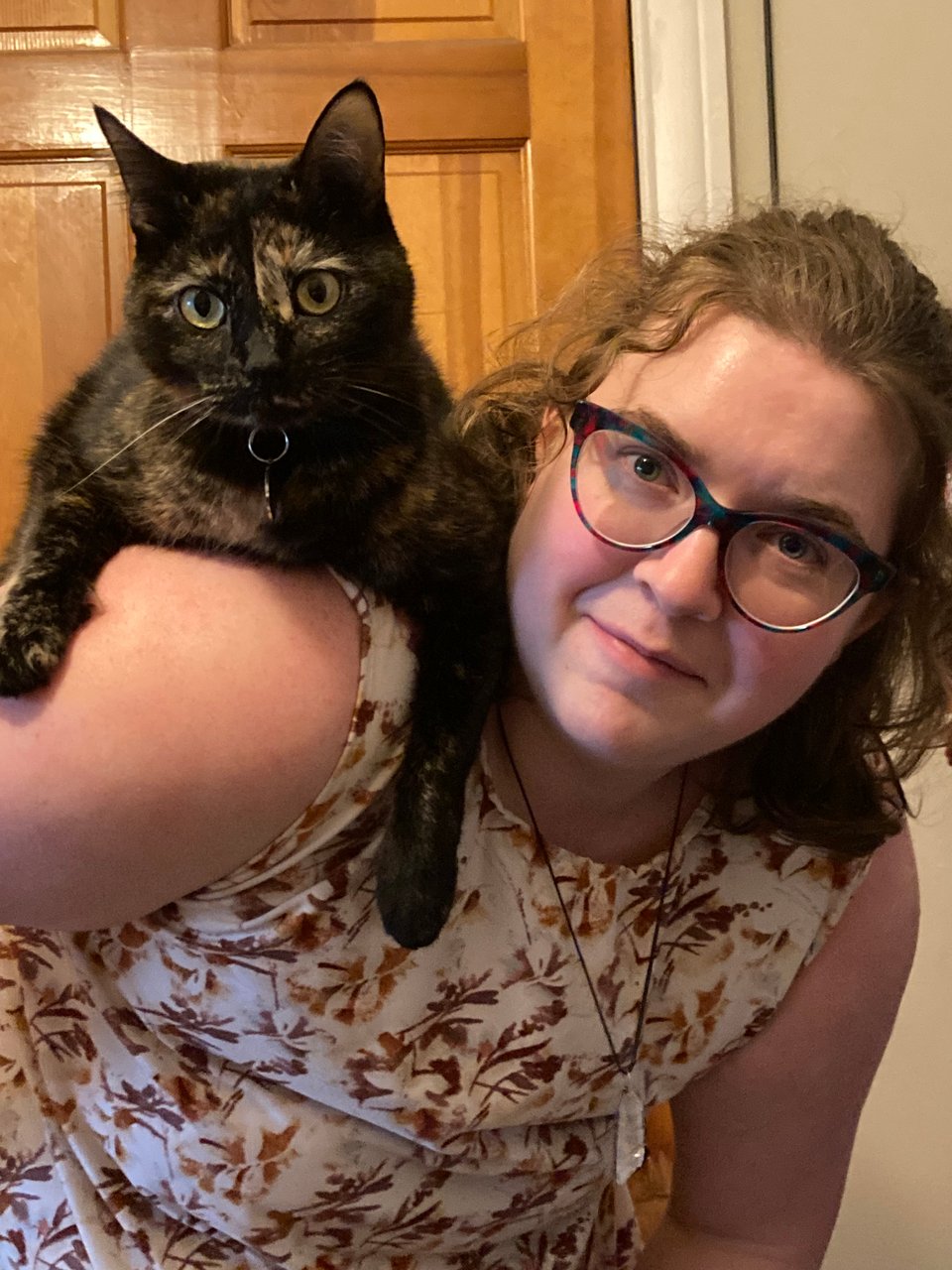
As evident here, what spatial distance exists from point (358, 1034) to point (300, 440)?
43 centimetres

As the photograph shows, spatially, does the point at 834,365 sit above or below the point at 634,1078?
above

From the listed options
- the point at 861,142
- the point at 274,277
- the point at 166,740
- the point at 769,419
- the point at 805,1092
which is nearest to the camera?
the point at 166,740

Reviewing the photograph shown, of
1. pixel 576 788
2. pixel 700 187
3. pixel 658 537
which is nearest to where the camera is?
pixel 658 537

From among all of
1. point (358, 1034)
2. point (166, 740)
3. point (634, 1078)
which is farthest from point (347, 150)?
point (634, 1078)

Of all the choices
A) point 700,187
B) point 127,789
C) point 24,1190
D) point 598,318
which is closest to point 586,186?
point 700,187

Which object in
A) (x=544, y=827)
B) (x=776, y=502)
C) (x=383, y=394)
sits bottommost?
(x=544, y=827)

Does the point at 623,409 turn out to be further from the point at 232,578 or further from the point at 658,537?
the point at 232,578

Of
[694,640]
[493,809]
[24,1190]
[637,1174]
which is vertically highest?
[694,640]

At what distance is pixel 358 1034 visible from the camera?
Answer: 2.31 feet

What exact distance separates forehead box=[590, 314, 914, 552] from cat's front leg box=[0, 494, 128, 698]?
39 cm

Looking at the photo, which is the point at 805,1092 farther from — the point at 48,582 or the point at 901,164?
the point at 901,164

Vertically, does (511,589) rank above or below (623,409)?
below

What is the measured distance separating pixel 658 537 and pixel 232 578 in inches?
10.9

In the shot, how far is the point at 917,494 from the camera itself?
74 cm
